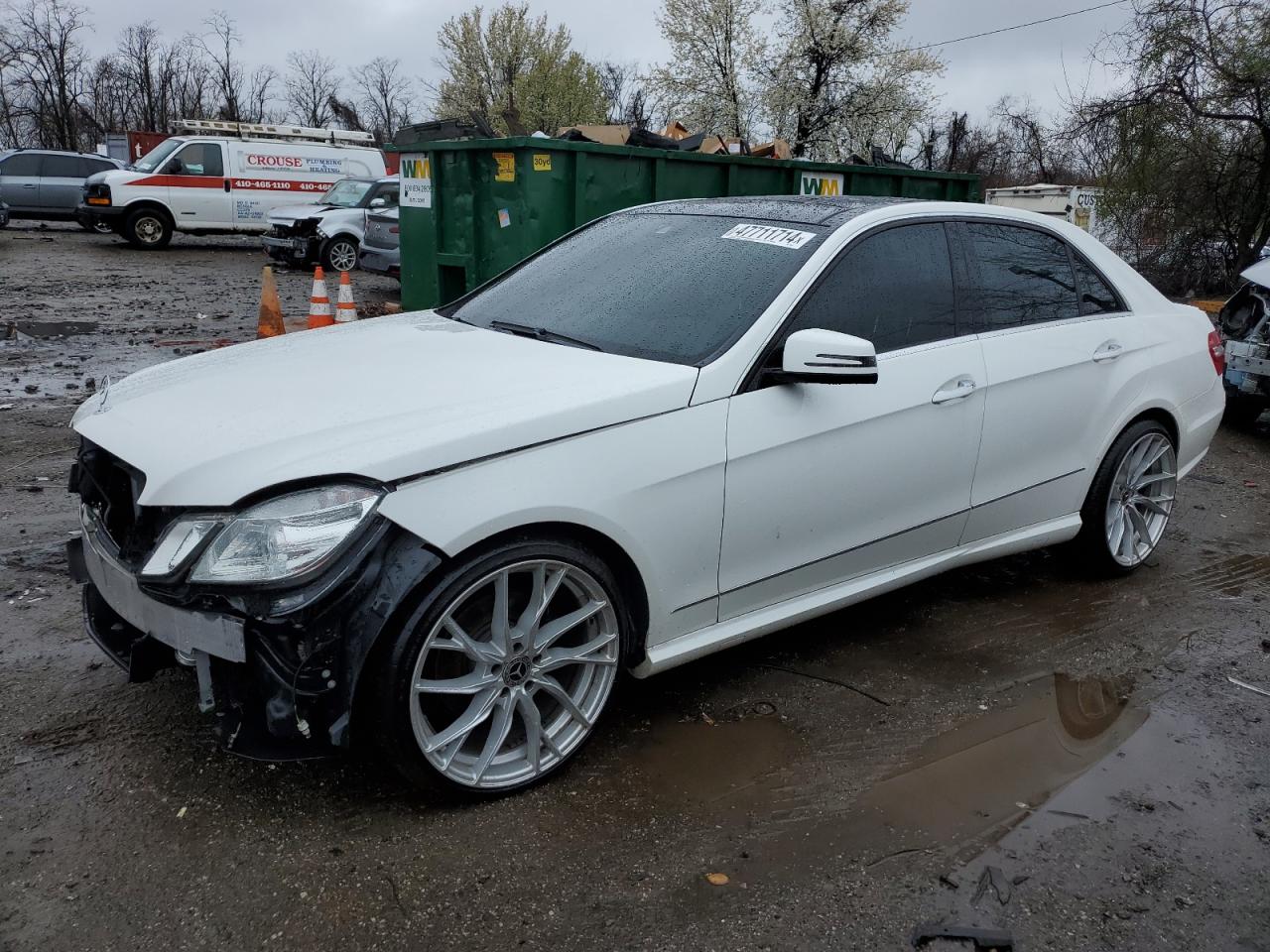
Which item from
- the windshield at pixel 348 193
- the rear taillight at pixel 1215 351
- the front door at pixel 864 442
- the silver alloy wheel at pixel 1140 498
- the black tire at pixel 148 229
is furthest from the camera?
the black tire at pixel 148 229

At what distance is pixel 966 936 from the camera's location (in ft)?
8.09

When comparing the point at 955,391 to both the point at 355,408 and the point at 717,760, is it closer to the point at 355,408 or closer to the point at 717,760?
the point at 717,760

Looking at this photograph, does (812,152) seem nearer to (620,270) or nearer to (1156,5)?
(1156,5)

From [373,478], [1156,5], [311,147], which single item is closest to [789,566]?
[373,478]

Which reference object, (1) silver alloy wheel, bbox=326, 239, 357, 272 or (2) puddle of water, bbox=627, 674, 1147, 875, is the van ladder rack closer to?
(1) silver alloy wheel, bbox=326, 239, 357, 272

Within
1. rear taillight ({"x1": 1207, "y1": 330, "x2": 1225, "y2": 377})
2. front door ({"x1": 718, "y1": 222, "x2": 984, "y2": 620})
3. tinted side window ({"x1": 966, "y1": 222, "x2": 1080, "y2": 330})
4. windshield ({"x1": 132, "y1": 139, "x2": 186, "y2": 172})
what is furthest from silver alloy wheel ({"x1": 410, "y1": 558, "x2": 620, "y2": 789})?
windshield ({"x1": 132, "y1": 139, "x2": 186, "y2": 172})

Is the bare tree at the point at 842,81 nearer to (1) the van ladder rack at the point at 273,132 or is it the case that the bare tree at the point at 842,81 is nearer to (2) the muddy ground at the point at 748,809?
(1) the van ladder rack at the point at 273,132

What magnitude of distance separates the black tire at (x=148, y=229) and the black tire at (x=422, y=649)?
794 inches

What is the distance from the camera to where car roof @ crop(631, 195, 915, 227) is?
3738 millimetres

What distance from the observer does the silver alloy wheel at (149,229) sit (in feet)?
66.3

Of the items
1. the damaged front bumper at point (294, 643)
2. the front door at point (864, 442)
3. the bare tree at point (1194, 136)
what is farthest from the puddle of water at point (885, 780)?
the bare tree at point (1194, 136)

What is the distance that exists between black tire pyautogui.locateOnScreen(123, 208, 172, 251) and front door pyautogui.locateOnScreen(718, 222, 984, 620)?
19749mm

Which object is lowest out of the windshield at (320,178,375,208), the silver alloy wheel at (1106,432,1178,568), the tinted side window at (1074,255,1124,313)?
the silver alloy wheel at (1106,432,1178,568)

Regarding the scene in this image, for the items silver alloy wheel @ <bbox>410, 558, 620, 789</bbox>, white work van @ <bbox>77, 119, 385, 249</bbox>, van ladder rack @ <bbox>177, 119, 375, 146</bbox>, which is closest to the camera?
silver alloy wheel @ <bbox>410, 558, 620, 789</bbox>
